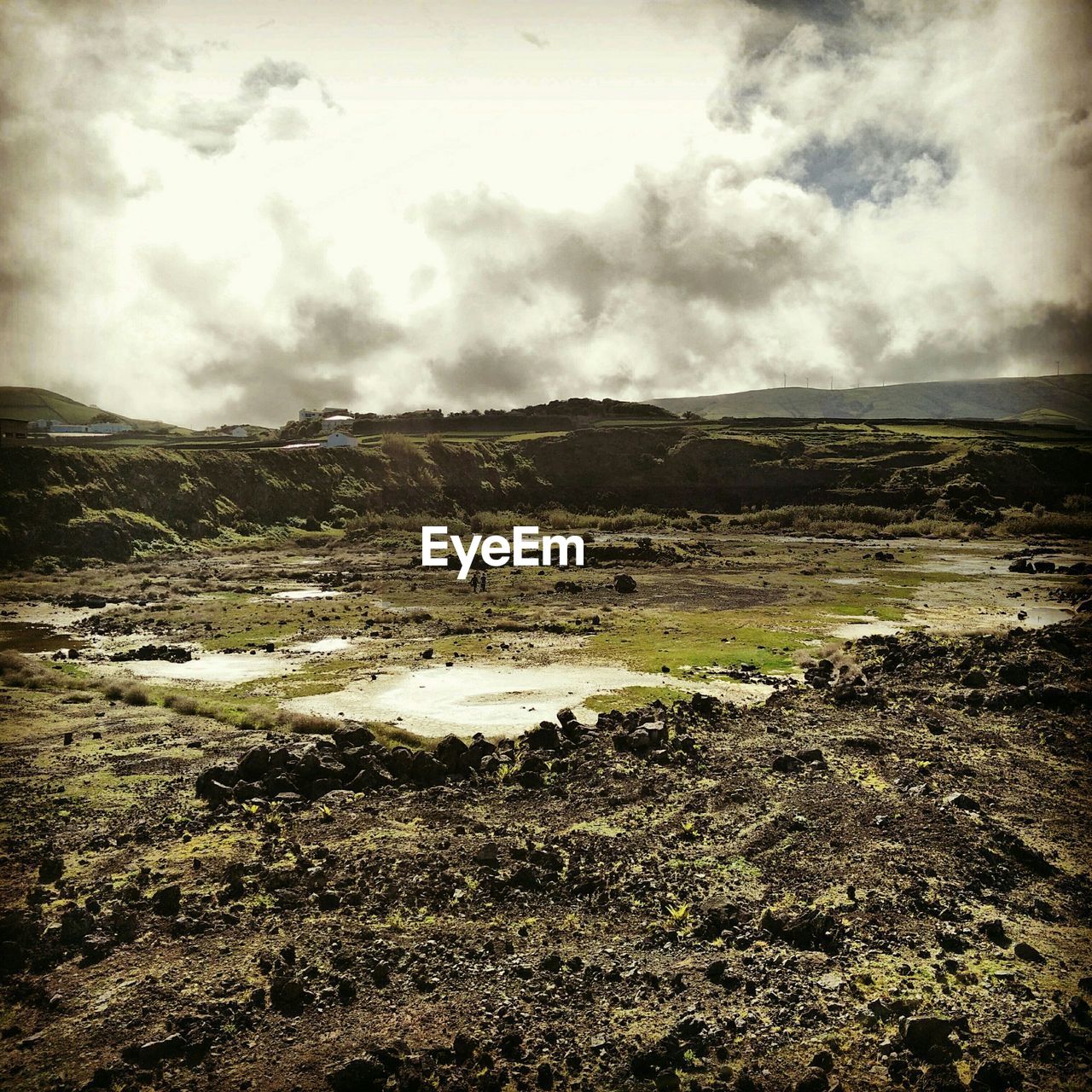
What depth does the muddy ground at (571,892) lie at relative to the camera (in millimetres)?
12391

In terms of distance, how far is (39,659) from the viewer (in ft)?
135

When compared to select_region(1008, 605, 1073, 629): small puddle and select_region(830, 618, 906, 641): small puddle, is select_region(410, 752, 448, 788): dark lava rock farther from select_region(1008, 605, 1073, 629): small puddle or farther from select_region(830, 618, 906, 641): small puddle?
select_region(1008, 605, 1073, 629): small puddle

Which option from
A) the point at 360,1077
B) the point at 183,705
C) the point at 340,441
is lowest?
the point at 360,1077

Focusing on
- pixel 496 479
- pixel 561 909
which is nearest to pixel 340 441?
pixel 496 479

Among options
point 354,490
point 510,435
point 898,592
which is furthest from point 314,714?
point 510,435

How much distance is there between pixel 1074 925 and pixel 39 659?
43.6 metres

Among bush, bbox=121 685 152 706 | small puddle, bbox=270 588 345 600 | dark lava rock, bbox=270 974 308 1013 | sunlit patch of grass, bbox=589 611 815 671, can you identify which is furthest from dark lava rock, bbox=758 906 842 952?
small puddle, bbox=270 588 345 600

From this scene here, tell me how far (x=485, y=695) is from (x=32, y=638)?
30101 millimetres

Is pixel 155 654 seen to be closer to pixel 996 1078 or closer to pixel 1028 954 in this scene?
pixel 1028 954

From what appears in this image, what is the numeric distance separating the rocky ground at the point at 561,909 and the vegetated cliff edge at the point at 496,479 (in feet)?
213

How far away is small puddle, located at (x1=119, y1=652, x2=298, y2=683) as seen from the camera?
125 feet

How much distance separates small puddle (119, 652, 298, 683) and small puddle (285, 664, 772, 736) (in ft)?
18.5

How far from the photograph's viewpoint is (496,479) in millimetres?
132250

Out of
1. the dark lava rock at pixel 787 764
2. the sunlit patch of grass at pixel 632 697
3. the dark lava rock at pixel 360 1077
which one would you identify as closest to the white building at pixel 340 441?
the sunlit patch of grass at pixel 632 697
